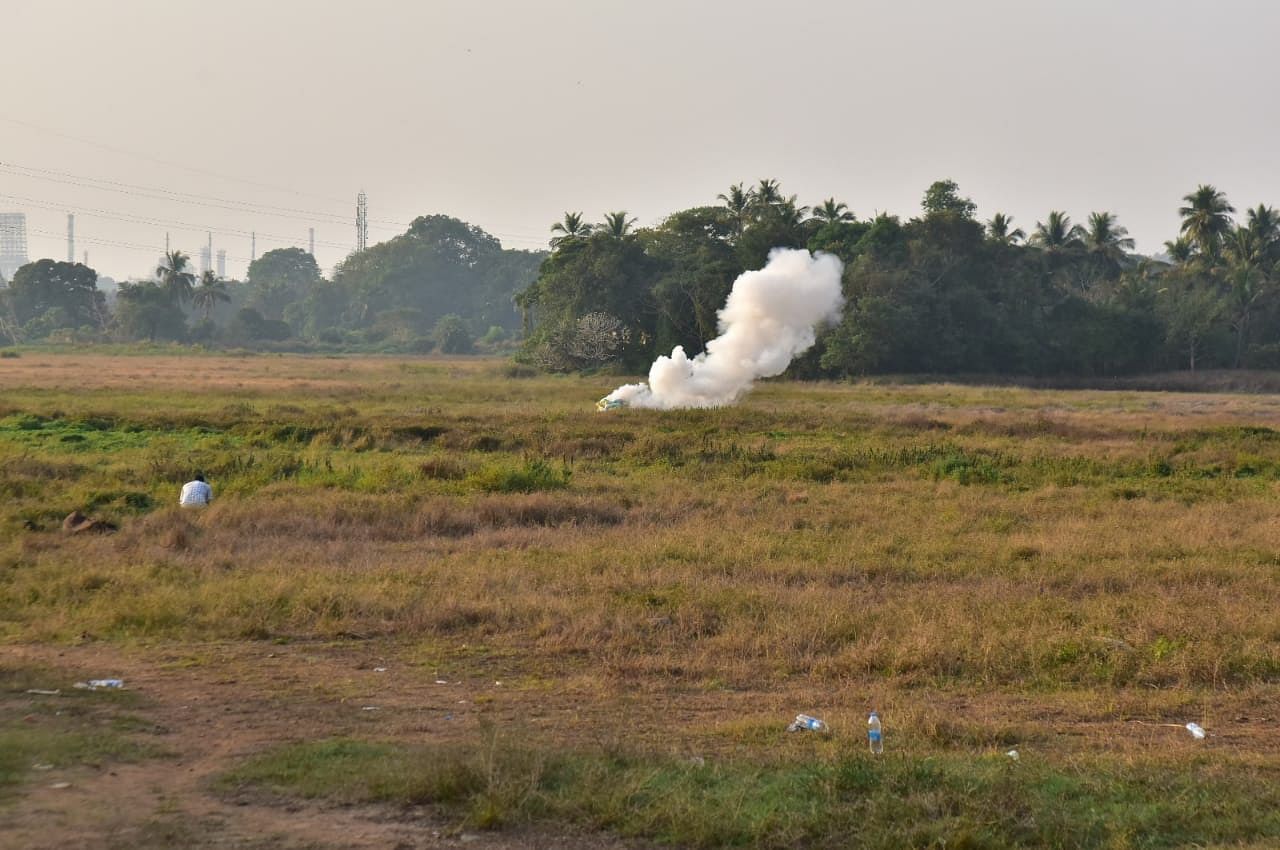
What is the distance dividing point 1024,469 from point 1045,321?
42.6 metres

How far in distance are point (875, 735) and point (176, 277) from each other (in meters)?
105

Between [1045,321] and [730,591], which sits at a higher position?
[1045,321]

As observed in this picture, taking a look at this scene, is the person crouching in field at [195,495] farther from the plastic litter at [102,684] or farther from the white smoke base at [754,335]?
the white smoke base at [754,335]

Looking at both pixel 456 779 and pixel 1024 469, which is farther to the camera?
pixel 1024 469

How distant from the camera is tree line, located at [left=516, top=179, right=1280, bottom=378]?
187 feet

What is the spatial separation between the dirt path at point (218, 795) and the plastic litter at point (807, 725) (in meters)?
2.34

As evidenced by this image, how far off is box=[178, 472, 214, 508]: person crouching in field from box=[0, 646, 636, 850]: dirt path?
781 cm

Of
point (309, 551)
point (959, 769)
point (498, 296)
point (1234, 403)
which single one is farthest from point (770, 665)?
point (498, 296)

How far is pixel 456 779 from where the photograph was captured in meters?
7.02

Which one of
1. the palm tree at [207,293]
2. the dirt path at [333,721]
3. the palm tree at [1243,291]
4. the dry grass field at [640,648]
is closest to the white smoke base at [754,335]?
the dry grass field at [640,648]

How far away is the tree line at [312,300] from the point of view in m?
103

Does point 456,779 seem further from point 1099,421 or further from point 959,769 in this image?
point 1099,421

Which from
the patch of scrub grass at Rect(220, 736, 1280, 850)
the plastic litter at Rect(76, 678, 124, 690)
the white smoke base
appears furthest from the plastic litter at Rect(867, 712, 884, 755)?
the white smoke base

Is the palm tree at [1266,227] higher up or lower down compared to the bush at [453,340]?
higher up
